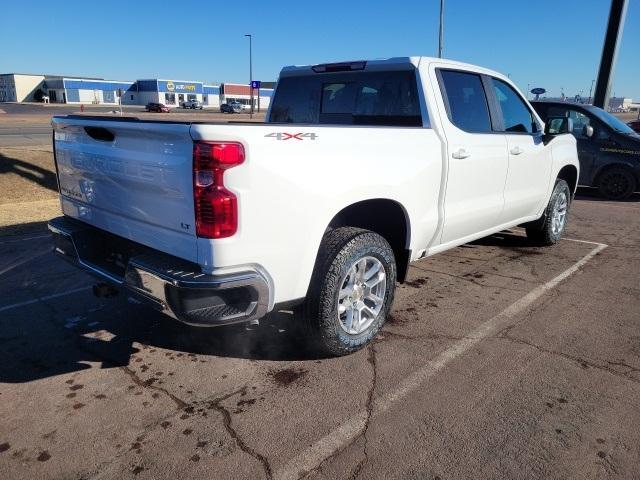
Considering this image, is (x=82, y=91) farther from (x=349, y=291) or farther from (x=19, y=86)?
(x=349, y=291)

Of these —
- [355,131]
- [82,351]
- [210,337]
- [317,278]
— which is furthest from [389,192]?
[82,351]

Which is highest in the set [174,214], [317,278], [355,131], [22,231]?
[355,131]

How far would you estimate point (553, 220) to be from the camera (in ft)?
20.4

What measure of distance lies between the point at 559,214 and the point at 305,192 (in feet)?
15.4

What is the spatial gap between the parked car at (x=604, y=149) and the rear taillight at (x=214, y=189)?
29.4 feet

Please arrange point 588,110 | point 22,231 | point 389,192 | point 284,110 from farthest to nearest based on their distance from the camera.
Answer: point 588,110 < point 22,231 < point 284,110 < point 389,192

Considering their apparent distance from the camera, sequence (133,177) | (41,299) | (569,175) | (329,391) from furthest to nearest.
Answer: (569,175)
(41,299)
(329,391)
(133,177)

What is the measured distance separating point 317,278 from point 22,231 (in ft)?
17.3

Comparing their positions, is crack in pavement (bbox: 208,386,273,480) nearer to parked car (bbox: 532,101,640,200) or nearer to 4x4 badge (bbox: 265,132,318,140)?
4x4 badge (bbox: 265,132,318,140)

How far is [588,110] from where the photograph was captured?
10.1 metres

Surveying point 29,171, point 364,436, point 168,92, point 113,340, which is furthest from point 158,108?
point 364,436

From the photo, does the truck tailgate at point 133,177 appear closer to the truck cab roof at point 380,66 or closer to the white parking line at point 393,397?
the white parking line at point 393,397

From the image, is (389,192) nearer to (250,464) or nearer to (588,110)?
(250,464)

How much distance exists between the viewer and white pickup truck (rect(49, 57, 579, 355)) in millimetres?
2564
